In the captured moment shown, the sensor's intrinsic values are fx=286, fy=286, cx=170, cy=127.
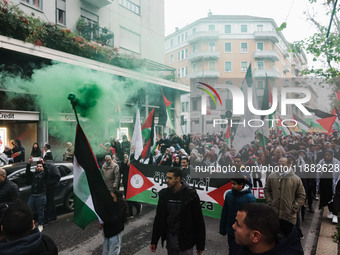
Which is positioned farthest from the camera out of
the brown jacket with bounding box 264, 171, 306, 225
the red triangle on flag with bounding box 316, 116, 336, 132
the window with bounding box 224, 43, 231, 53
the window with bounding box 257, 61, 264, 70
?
the window with bounding box 257, 61, 264, 70

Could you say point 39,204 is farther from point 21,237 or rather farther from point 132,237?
point 21,237

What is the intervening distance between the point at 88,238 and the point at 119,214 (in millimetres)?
1890

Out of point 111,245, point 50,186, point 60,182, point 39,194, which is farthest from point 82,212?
point 60,182

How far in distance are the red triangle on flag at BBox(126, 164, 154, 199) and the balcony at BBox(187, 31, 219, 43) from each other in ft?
128

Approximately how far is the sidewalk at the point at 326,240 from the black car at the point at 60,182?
Result: 5.35 meters

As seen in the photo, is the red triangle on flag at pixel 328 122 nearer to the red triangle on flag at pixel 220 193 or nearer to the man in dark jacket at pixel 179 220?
the red triangle on flag at pixel 220 193

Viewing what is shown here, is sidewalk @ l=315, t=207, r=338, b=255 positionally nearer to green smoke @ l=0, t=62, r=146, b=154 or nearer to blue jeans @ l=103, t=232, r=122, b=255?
blue jeans @ l=103, t=232, r=122, b=255

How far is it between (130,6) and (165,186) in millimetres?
15976

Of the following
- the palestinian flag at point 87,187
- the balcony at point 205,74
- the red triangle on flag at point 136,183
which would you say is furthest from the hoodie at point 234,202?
the balcony at point 205,74

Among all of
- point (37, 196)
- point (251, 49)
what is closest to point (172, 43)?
point (251, 49)

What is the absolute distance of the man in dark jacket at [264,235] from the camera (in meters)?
1.69

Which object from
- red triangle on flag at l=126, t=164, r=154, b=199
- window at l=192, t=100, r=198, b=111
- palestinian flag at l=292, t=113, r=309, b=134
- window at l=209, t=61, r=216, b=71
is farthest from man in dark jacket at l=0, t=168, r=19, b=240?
window at l=209, t=61, r=216, b=71

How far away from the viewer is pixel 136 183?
20.3 feet

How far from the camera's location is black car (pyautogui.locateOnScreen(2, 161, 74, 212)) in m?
6.16
